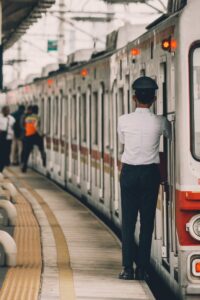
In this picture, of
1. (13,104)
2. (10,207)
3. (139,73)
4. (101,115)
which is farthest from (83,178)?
(13,104)

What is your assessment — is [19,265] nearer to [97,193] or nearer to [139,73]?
[139,73]

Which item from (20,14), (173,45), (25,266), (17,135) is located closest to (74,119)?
(20,14)

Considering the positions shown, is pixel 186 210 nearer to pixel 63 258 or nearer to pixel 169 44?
pixel 169 44

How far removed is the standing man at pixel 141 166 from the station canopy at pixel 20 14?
22.4 feet

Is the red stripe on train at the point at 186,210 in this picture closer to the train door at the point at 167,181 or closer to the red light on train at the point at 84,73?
the train door at the point at 167,181

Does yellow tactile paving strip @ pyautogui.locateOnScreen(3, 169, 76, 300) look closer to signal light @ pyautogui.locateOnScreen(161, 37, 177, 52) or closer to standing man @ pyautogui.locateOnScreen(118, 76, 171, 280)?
standing man @ pyautogui.locateOnScreen(118, 76, 171, 280)

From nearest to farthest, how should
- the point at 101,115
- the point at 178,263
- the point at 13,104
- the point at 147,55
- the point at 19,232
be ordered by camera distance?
the point at 178,263 → the point at 147,55 → the point at 19,232 → the point at 101,115 → the point at 13,104

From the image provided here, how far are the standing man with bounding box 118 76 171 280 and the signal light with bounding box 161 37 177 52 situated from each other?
46 cm

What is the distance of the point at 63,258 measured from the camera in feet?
33.5

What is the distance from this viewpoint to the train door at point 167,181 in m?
8.13

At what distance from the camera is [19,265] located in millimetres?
9656

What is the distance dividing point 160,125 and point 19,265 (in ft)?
7.38

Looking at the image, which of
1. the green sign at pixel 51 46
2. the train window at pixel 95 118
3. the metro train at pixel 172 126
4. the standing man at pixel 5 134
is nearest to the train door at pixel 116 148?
the metro train at pixel 172 126

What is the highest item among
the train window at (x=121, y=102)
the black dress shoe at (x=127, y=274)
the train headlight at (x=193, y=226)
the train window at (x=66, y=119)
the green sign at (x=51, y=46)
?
the green sign at (x=51, y=46)
